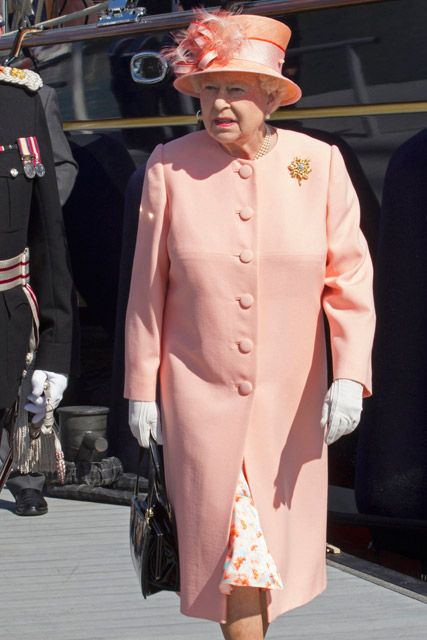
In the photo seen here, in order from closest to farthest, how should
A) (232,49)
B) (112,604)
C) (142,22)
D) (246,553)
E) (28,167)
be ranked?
(246,553) → (232,49) → (28,167) → (112,604) → (142,22)

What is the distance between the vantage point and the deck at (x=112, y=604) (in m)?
3.75

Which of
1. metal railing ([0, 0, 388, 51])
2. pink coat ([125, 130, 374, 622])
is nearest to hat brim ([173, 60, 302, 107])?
pink coat ([125, 130, 374, 622])

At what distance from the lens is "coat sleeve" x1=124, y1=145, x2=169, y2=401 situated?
3078 millimetres

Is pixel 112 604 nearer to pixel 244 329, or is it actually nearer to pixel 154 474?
pixel 154 474

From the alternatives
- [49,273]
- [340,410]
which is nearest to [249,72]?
[49,273]

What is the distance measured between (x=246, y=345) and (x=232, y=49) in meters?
0.61

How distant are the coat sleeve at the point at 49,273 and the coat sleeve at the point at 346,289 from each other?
0.58 m

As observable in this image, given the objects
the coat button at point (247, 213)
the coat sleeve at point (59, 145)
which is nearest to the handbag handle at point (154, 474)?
the coat button at point (247, 213)

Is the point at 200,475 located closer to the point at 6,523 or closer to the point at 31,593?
the point at 31,593

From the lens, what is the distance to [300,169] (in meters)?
3.09

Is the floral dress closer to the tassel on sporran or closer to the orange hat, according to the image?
the tassel on sporran

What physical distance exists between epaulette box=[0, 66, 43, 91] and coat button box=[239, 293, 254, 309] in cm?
68

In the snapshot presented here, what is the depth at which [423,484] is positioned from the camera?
15.3ft

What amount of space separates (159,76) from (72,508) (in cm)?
160
